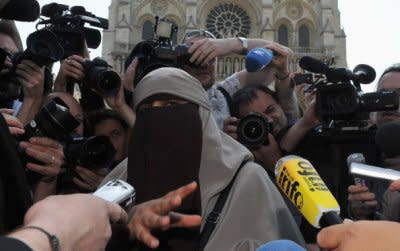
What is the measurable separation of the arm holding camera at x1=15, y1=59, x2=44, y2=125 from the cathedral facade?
75.1ft

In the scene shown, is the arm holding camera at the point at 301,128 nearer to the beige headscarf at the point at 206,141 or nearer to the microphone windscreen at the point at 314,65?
the microphone windscreen at the point at 314,65

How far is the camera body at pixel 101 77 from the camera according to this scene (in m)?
2.69

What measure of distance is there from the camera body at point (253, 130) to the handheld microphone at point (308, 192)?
971 mm

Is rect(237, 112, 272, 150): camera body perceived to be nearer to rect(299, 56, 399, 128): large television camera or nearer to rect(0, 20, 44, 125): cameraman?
rect(299, 56, 399, 128): large television camera

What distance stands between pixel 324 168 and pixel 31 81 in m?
1.79

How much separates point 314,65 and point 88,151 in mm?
1395

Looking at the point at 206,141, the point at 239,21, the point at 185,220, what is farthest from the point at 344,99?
the point at 239,21

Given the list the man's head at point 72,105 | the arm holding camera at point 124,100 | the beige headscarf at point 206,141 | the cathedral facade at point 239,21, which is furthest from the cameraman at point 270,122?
the cathedral facade at point 239,21

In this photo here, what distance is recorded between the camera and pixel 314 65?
8.88 feet

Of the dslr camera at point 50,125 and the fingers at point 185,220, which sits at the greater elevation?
the dslr camera at point 50,125

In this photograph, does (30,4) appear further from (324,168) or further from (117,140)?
(324,168)

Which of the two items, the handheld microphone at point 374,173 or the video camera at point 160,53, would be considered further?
the video camera at point 160,53

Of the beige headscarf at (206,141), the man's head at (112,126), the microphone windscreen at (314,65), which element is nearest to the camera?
the beige headscarf at (206,141)

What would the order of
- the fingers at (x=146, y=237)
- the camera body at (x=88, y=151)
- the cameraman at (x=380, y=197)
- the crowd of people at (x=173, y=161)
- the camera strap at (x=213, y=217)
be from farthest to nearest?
the camera body at (x=88, y=151) < the cameraman at (x=380, y=197) < the camera strap at (x=213, y=217) < the fingers at (x=146, y=237) < the crowd of people at (x=173, y=161)
